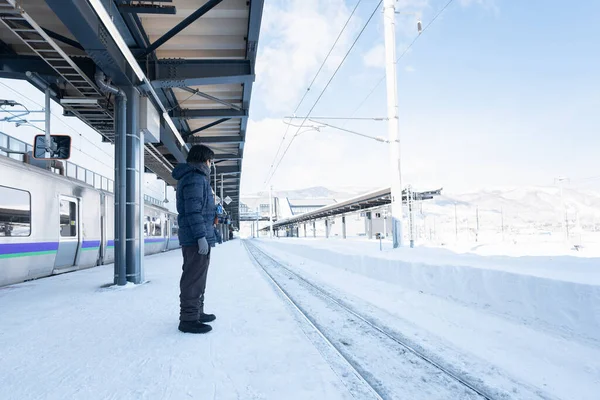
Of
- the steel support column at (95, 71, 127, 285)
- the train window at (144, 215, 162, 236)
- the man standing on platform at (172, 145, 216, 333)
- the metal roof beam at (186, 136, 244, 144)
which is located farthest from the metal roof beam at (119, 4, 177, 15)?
the train window at (144, 215, 162, 236)

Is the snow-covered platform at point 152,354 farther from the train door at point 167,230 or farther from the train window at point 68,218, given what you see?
the train door at point 167,230

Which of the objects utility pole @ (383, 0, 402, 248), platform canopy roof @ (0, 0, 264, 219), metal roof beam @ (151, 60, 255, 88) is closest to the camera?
platform canopy roof @ (0, 0, 264, 219)

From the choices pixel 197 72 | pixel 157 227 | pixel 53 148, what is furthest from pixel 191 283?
pixel 157 227

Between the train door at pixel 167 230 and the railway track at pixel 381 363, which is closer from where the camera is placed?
the railway track at pixel 381 363

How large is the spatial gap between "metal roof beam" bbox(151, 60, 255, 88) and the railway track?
6.43 metres

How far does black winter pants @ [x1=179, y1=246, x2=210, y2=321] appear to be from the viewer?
402 centimetres

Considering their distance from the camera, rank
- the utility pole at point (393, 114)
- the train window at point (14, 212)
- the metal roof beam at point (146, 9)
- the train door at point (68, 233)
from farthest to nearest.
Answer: the utility pole at point (393, 114) → the train door at point (68, 233) → the train window at point (14, 212) → the metal roof beam at point (146, 9)

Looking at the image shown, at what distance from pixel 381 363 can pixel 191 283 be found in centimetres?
207

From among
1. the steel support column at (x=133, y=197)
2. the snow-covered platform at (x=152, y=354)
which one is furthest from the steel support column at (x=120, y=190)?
the snow-covered platform at (x=152, y=354)

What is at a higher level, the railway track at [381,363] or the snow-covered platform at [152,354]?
the snow-covered platform at [152,354]

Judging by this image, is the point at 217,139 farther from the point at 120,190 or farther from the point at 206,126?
the point at 120,190

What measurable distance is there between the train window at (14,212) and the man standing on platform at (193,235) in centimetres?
596

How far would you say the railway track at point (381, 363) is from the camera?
273 cm

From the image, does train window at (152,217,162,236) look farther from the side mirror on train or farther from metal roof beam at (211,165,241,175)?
the side mirror on train
